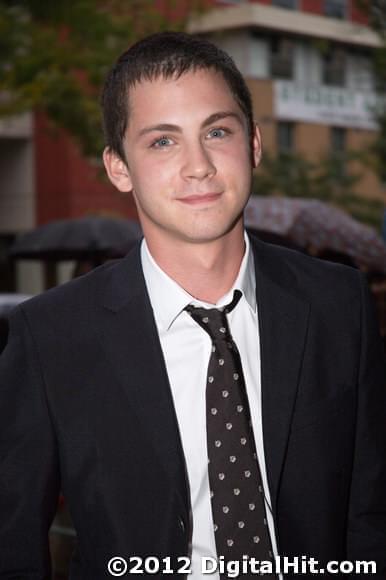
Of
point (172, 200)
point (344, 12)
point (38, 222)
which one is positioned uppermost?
point (344, 12)

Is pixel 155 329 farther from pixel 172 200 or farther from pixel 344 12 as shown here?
pixel 344 12

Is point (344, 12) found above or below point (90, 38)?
above

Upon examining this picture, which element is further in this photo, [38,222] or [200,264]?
[38,222]

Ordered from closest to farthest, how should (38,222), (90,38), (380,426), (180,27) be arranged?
(380,426), (90,38), (180,27), (38,222)

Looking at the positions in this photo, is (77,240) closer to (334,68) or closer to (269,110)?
(269,110)

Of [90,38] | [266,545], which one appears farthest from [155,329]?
[90,38]

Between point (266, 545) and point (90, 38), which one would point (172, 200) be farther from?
point (90, 38)

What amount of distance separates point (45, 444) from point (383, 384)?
2.88 ft

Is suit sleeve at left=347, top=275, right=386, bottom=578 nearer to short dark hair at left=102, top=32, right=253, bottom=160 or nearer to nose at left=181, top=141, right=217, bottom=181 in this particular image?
nose at left=181, top=141, right=217, bottom=181

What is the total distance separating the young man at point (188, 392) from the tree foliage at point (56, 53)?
12335mm

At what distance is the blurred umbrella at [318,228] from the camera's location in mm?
9461

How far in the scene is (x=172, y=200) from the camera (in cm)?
265

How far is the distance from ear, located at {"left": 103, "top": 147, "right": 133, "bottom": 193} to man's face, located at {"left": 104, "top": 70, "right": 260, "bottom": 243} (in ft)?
0.36

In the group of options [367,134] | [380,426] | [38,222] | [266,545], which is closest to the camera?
[266,545]
